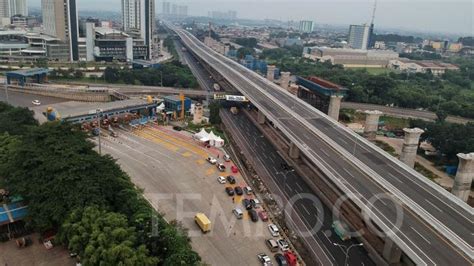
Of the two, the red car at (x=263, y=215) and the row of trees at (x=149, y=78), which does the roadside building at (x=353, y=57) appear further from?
the red car at (x=263, y=215)

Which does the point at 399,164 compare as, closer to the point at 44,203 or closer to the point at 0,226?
the point at 44,203

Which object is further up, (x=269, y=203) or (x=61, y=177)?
(x=61, y=177)

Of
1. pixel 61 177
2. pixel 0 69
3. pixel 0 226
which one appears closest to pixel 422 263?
pixel 61 177

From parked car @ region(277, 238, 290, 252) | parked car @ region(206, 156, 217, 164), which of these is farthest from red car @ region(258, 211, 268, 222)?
parked car @ region(206, 156, 217, 164)

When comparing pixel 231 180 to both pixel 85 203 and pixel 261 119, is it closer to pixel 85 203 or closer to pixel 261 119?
pixel 85 203

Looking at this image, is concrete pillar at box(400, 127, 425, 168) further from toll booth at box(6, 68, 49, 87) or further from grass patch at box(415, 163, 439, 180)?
toll booth at box(6, 68, 49, 87)

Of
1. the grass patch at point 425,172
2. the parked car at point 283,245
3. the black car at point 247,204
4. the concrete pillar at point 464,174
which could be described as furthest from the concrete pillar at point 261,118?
the parked car at point 283,245

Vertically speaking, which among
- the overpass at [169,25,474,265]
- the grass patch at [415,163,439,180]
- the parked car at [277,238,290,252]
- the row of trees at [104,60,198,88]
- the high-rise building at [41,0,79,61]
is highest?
the high-rise building at [41,0,79,61]

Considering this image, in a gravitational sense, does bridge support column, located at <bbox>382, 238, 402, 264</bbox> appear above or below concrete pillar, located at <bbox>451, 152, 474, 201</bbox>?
below
